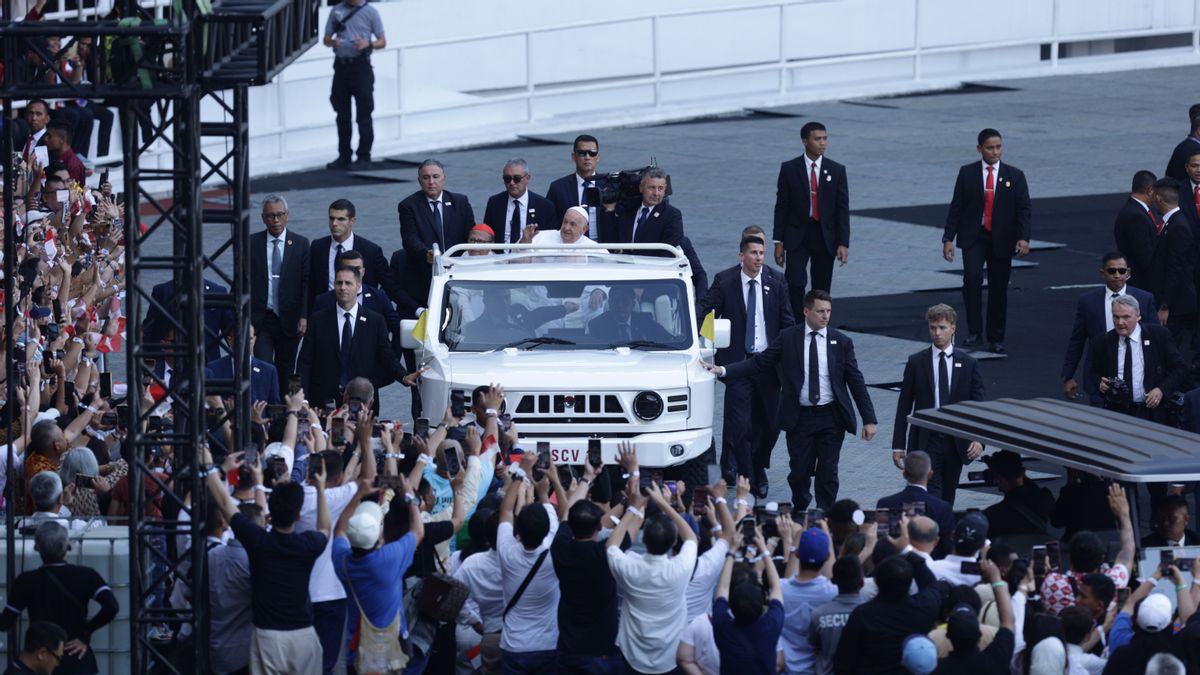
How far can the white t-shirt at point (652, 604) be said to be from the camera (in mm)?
12891

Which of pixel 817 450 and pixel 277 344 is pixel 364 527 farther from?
pixel 277 344

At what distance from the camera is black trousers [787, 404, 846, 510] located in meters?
17.8

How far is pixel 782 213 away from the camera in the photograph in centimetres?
2289

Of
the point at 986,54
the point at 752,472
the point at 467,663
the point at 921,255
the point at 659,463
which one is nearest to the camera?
the point at 467,663

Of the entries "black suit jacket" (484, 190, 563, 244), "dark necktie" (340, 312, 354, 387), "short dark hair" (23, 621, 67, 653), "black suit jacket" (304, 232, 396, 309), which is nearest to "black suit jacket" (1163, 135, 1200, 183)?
"black suit jacket" (484, 190, 563, 244)

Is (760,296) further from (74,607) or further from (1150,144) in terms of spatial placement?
(1150,144)

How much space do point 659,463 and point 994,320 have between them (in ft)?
21.3

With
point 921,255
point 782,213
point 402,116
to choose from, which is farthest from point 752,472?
point 402,116

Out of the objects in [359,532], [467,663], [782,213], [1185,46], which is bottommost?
[467,663]

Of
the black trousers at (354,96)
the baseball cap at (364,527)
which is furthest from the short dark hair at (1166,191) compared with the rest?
the black trousers at (354,96)

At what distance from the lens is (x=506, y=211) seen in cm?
2086

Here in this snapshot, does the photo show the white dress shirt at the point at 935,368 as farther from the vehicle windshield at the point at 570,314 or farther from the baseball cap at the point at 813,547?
the baseball cap at the point at 813,547

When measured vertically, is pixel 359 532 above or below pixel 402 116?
below

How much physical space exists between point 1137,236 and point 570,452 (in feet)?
22.8
